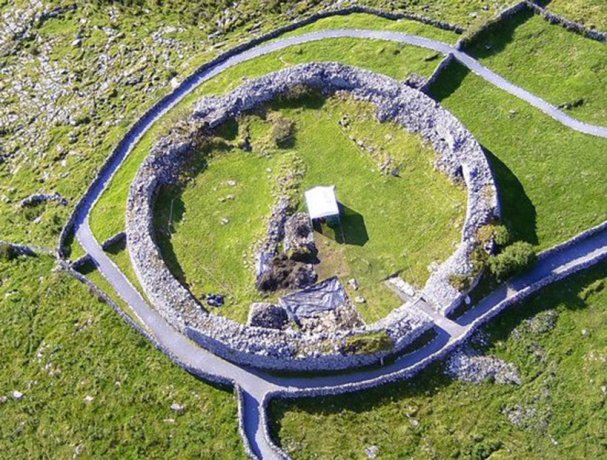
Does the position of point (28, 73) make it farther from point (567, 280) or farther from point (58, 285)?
point (567, 280)

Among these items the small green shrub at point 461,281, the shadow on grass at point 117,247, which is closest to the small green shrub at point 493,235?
the small green shrub at point 461,281

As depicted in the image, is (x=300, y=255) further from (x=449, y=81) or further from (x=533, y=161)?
(x=449, y=81)

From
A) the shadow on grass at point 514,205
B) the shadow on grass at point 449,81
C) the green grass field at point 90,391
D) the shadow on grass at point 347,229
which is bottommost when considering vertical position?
the green grass field at point 90,391

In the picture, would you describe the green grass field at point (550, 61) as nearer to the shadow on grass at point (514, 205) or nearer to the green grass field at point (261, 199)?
the green grass field at point (261, 199)

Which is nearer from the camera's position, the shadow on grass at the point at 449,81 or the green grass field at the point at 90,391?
the green grass field at the point at 90,391

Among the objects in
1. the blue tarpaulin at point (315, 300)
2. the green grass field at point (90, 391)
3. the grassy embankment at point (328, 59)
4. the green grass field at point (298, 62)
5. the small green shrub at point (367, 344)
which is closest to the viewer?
the small green shrub at point (367, 344)

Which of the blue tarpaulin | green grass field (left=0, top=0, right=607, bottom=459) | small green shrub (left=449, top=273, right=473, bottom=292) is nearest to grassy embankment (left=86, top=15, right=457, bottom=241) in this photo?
green grass field (left=0, top=0, right=607, bottom=459)

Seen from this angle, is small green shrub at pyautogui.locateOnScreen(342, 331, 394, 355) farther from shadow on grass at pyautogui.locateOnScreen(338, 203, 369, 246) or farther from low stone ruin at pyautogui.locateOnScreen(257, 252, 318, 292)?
shadow on grass at pyautogui.locateOnScreen(338, 203, 369, 246)
